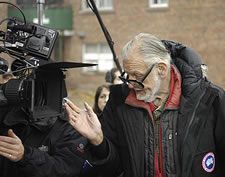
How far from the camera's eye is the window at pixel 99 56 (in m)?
19.7

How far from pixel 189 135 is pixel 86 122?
42 cm

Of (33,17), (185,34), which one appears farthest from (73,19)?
(33,17)

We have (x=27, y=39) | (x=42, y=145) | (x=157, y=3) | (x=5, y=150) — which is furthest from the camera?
(x=157, y=3)

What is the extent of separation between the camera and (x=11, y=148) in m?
2.07

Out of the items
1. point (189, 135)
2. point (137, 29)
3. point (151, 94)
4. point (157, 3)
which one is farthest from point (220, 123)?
point (137, 29)

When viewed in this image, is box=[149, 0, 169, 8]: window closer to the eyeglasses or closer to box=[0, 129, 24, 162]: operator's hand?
the eyeglasses

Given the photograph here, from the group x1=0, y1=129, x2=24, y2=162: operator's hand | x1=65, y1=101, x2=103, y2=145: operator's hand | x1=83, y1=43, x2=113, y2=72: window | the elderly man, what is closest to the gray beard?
the elderly man

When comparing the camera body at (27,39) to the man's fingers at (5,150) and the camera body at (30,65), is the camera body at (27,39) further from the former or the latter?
the man's fingers at (5,150)

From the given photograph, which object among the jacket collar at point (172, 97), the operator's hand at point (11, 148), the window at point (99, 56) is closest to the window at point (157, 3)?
the window at point (99, 56)

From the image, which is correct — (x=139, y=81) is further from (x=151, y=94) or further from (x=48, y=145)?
(x=48, y=145)

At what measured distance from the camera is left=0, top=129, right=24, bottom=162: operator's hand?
6.79 feet

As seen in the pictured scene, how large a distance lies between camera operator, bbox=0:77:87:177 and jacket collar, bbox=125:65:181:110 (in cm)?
28

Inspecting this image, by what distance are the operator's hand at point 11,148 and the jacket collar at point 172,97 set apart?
497 millimetres

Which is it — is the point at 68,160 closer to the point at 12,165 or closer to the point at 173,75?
the point at 12,165
